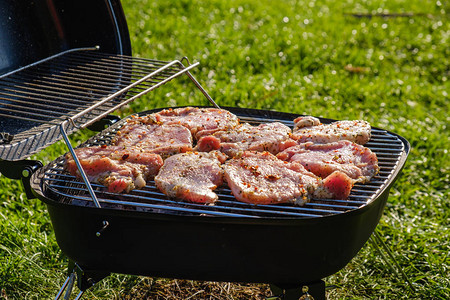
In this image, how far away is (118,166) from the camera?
7.84 ft

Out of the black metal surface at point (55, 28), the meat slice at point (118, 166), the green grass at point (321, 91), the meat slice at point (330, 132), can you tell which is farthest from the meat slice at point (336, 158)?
the black metal surface at point (55, 28)

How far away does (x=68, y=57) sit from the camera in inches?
128

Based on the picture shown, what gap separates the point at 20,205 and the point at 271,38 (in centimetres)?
414

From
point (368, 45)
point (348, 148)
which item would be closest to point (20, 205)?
point (348, 148)

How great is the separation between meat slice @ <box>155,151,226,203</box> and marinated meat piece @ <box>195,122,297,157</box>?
104mm

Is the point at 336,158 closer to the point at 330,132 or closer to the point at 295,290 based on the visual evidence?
the point at 330,132

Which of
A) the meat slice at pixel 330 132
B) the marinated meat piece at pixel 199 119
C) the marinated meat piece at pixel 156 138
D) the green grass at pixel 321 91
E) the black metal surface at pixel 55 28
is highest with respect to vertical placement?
the black metal surface at pixel 55 28

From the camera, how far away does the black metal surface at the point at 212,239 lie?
81.0 inches

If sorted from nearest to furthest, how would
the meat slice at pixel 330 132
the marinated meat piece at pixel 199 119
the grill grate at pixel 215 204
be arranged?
the grill grate at pixel 215 204 < the meat slice at pixel 330 132 < the marinated meat piece at pixel 199 119

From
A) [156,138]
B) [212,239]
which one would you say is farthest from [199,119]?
[212,239]

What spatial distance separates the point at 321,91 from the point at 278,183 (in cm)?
360

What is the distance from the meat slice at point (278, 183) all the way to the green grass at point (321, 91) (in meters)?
1.02

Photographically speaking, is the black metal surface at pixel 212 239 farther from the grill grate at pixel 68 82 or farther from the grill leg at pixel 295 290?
the grill grate at pixel 68 82

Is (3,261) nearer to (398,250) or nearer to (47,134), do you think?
(47,134)
